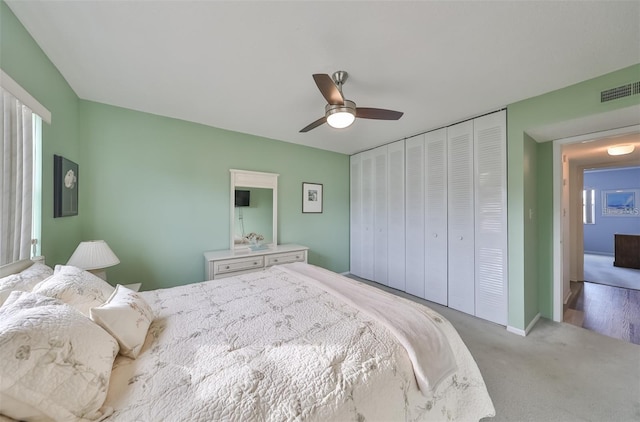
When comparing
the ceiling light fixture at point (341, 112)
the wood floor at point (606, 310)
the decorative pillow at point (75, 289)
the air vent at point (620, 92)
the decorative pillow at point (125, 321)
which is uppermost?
the air vent at point (620, 92)

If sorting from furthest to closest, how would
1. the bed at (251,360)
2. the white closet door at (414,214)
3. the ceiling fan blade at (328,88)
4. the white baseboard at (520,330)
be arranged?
the white closet door at (414,214), the white baseboard at (520,330), the ceiling fan blade at (328,88), the bed at (251,360)

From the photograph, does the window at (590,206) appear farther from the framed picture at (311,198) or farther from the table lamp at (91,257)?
the table lamp at (91,257)

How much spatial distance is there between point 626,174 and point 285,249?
904cm

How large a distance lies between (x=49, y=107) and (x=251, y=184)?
2.03 m

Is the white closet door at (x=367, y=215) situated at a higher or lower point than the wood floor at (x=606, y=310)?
higher

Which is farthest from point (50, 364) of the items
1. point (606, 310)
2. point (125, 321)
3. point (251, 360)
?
point (606, 310)

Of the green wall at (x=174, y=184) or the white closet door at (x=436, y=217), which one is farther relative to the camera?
the white closet door at (x=436, y=217)

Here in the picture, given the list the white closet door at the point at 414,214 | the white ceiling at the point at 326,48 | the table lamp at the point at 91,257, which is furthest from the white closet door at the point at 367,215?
the table lamp at the point at 91,257

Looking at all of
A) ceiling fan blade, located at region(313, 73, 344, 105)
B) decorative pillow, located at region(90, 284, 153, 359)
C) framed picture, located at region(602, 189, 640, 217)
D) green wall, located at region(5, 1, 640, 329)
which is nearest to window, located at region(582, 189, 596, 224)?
framed picture, located at region(602, 189, 640, 217)

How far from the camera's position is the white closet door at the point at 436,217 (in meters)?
3.17

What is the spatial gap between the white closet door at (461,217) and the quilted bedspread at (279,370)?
5.93ft

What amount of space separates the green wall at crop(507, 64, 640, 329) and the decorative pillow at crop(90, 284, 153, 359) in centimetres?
326

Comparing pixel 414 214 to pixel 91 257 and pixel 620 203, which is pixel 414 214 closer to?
pixel 91 257

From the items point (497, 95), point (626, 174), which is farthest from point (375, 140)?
point (626, 174)
